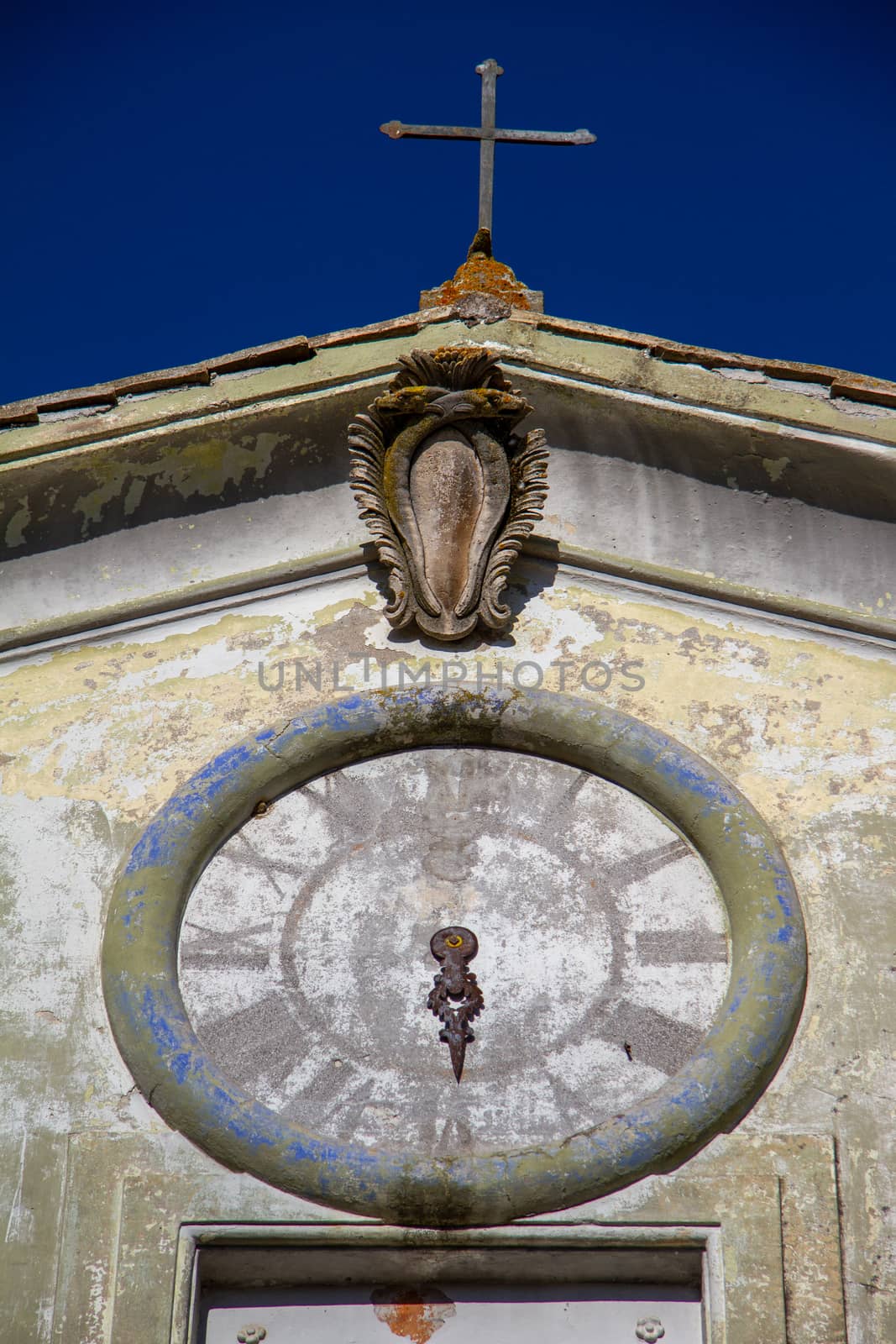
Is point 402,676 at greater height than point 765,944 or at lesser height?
greater

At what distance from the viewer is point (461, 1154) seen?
5770mm

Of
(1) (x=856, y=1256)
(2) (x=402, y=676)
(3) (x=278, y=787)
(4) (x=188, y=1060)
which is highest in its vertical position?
(2) (x=402, y=676)

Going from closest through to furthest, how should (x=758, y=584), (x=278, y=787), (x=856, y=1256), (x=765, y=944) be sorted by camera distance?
(x=856, y=1256) → (x=765, y=944) → (x=278, y=787) → (x=758, y=584)

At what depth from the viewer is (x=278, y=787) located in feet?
21.6

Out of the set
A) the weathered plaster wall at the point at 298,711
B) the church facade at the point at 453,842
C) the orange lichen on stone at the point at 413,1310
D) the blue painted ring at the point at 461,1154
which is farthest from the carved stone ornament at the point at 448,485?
the orange lichen on stone at the point at 413,1310

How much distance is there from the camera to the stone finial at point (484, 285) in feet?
25.9

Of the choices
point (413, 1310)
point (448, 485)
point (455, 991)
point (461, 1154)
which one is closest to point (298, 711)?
point (448, 485)

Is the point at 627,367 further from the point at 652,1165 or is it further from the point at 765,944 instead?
the point at 652,1165

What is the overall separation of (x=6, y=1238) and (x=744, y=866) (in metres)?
2.61

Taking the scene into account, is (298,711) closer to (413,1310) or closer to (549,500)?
(549,500)

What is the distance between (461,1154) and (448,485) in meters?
2.49

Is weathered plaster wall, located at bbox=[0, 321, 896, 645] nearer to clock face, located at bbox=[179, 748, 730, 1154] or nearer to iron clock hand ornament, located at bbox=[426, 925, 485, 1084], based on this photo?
clock face, located at bbox=[179, 748, 730, 1154]

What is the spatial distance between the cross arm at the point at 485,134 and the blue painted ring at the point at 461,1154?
288 cm

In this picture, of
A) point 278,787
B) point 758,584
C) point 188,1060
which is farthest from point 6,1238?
point 758,584
